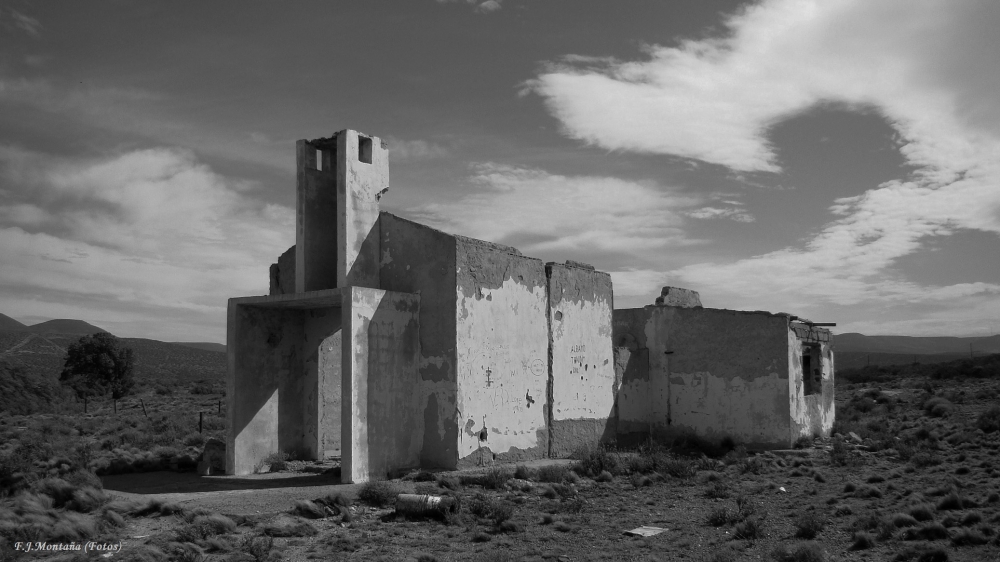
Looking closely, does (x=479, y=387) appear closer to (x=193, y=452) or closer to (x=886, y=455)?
(x=193, y=452)

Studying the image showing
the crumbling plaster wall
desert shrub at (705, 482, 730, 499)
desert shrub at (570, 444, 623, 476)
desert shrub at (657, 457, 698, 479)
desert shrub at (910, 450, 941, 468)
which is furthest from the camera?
desert shrub at (910, 450, 941, 468)

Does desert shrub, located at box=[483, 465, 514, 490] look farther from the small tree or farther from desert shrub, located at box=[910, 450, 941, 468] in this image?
the small tree

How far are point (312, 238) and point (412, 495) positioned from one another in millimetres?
6458

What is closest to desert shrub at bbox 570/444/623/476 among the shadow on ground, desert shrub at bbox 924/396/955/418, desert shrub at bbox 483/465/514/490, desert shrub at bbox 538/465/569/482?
desert shrub at bbox 538/465/569/482

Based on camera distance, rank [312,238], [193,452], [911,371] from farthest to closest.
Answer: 1. [911,371]
2. [193,452]
3. [312,238]

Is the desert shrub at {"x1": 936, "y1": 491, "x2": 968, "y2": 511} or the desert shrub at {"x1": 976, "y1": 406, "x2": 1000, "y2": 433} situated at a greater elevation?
the desert shrub at {"x1": 936, "y1": 491, "x2": 968, "y2": 511}

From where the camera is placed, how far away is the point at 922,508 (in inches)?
404

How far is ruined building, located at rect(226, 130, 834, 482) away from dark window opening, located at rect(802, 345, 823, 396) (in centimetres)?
72

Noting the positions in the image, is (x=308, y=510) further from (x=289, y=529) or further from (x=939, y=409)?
(x=939, y=409)

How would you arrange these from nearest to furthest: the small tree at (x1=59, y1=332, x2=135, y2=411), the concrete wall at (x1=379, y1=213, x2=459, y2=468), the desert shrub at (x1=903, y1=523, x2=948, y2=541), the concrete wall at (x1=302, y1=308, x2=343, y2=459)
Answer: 1. the desert shrub at (x1=903, y1=523, x2=948, y2=541)
2. the concrete wall at (x1=379, y1=213, x2=459, y2=468)
3. the concrete wall at (x1=302, y1=308, x2=343, y2=459)
4. the small tree at (x1=59, y1=332, x2=135, y2=411)

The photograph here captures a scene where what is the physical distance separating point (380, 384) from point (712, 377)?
9107 mm

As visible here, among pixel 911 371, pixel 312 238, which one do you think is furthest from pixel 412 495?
pixel 911 371

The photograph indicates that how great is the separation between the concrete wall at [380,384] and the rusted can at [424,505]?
2.64 meters

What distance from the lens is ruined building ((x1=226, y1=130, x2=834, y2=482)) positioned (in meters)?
14.4
